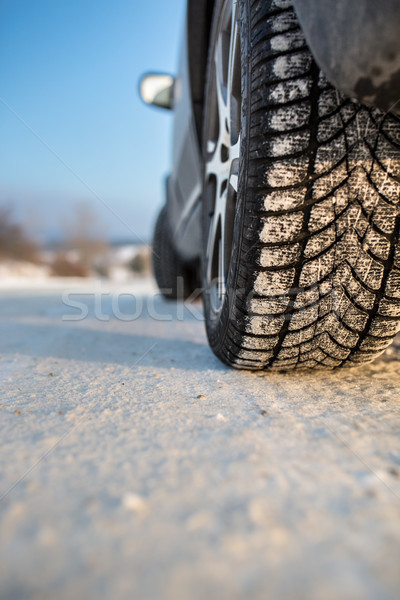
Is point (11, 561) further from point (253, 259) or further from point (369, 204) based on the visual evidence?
point (369, 204)

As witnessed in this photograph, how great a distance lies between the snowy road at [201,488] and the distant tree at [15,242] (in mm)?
20548

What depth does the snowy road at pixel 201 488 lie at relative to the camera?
40 cm

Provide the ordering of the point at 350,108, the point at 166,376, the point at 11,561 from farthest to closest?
1. the point at 166,376
2. the point at 350,108
3. the point at 11,561

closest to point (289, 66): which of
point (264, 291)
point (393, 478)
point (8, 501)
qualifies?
point (264, 291)

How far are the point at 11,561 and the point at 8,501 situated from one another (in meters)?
0.11

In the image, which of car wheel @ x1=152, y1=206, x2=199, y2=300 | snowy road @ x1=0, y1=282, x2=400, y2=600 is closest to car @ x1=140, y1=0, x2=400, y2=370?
snowy road @ x1=0, y1=282, x2=400, y2=600

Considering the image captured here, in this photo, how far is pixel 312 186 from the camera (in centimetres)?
81

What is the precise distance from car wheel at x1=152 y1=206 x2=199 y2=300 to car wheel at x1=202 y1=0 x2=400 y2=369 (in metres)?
2.30

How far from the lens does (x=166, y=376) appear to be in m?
1.11

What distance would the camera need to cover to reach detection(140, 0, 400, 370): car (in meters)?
0.61

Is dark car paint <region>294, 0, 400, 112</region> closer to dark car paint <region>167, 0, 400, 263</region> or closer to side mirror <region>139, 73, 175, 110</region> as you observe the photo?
dark car paint <region>167, 0, 400, 263</region>

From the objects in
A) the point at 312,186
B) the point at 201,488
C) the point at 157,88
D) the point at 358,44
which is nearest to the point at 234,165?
the point at 312,186

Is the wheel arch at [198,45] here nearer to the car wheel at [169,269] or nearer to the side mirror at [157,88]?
the side mirror at [157,88]

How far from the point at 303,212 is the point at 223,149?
1.73 ft
